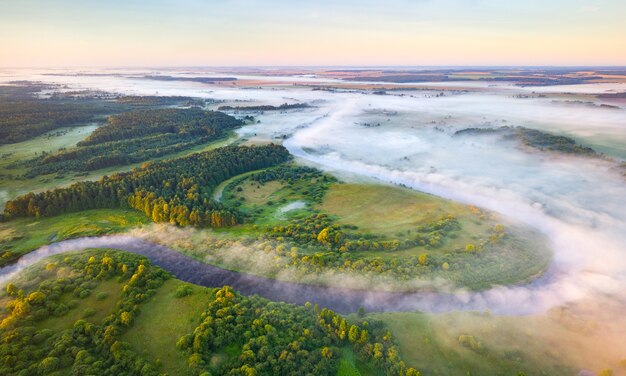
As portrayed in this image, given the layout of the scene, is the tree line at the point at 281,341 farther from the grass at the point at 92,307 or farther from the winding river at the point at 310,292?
the grass at the point at 92,307

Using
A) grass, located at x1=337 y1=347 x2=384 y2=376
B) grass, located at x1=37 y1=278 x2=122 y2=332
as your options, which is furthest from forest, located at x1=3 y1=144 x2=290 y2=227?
grass, located at x1=337 y1=347 x2=384 y2=376

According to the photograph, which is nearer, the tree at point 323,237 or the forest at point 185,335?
the forest at point 185,335

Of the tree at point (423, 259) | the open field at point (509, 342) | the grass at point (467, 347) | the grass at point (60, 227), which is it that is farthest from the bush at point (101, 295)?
the tree at point (423, 259)

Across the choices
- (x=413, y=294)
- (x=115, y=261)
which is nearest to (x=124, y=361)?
(x=115, y=261)

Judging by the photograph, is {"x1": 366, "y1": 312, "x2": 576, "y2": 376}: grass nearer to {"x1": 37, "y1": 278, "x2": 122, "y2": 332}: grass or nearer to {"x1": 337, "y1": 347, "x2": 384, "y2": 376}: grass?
{"x1": 337, "y1": 347, "x2": 384, "y2": 376}: grass

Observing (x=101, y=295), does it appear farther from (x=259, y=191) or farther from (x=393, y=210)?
(x=393, y=210)

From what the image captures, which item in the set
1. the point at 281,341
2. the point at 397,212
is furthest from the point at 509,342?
the point at 397,212

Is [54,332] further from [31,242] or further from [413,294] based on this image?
[413,294]
